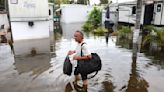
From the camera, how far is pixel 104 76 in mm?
6168

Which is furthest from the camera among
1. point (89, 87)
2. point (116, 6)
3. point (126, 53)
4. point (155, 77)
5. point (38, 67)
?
point (116, 6)

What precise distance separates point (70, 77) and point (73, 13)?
2727 cm

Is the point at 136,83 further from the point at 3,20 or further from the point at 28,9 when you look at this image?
the point at 3,20

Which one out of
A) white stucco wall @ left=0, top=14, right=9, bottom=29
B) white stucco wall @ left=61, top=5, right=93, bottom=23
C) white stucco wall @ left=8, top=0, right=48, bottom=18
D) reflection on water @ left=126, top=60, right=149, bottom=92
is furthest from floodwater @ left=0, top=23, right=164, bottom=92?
white stucco wall @ left=61, top=5, right=93, bottom=23

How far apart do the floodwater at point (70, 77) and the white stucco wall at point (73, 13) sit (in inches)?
914

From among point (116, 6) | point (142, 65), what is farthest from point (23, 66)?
point (116, 6)

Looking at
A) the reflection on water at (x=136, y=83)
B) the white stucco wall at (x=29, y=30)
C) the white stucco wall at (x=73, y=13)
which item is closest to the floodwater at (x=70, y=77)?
the reflection on water at (x=136, y=83)

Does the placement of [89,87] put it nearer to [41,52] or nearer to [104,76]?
[104,76]

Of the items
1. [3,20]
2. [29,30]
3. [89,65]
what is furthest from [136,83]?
[3,20]

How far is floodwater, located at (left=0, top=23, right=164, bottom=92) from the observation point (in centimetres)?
529

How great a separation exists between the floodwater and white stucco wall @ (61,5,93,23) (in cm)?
2321

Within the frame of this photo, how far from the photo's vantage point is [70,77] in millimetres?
6066

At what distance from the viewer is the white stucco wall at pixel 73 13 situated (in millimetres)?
31328

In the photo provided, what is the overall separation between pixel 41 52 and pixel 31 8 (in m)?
4.09
